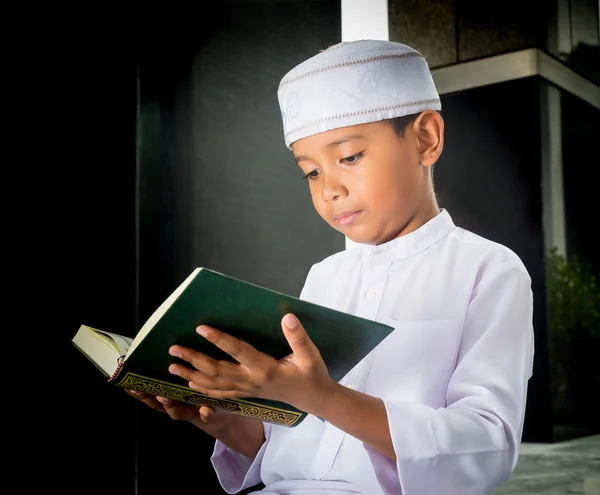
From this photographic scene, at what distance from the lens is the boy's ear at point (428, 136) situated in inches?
55.8

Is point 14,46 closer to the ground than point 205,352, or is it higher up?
higher up

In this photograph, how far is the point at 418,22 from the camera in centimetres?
186

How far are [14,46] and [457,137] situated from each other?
1.20 meters

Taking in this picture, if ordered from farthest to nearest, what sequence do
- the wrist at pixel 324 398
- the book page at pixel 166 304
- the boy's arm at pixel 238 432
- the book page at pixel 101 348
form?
the boy's arm at pixel 238 432, the book page at pixel 101 348, the wrist at pixel 324 398, the book page at pixel 166 304

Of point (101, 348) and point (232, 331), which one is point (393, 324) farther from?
point (101, 348)

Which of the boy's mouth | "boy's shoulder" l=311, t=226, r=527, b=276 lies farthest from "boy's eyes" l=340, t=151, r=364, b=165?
"boy's shoulder" l=311, t=226, r=527, b=276

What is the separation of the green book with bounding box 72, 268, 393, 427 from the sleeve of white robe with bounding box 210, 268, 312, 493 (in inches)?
15.3

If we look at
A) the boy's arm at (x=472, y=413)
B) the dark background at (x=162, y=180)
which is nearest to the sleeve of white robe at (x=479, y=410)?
the boy's arm at (x=472, y=413)

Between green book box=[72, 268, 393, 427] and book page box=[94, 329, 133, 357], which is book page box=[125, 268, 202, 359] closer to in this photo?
green book box=[72, 268, 393, 427]

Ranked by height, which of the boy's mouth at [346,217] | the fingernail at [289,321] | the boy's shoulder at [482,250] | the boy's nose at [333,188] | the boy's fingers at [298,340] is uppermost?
the boy's nose at [333,188]

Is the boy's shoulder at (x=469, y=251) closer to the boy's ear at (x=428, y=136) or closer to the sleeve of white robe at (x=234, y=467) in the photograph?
the boy's ear at (x=428, y=136)

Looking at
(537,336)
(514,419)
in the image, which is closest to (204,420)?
(514,419)

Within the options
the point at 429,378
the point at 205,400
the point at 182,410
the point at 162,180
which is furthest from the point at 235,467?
the point at 162,180

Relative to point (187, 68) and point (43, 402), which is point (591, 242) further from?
point (43, 402)
